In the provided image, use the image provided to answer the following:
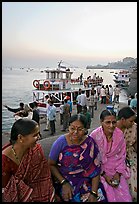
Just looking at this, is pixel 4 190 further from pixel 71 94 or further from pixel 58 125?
pixel 71 94

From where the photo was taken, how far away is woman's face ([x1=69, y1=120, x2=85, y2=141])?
2.42m

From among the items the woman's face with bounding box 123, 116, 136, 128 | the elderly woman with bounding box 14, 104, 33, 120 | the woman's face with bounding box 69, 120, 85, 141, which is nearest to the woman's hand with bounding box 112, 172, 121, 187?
the woman's face with bounding box 69, 120, 85, 141

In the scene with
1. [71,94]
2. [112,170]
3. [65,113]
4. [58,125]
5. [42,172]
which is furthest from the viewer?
[71,94]

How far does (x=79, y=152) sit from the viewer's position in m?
2.38

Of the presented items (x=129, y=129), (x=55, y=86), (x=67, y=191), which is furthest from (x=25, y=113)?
(x=55, y=86)

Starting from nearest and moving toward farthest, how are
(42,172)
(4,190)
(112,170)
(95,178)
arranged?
(4,190) → (42,172) → (95,178) → (112,170)

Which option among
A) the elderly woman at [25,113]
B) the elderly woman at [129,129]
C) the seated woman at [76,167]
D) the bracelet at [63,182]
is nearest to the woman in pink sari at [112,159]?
the seated woman at [76,167]

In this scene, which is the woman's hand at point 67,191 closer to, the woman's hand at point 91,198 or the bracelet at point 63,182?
the bracelet at point 63,182

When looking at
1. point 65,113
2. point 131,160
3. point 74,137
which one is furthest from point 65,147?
point 65,113

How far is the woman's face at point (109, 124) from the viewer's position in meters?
2.70

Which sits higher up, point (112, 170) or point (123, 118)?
point (123, 118)

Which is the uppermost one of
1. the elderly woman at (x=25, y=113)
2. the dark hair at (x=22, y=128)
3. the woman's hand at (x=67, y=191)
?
the dark hair at (x=22, y=128)

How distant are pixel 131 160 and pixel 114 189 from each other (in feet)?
2.01

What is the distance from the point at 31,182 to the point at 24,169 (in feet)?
0.51
